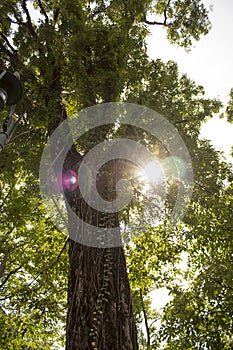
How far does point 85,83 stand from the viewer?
20.1 feet

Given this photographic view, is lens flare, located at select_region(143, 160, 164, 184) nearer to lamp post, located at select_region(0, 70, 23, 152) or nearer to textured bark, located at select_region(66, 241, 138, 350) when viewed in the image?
textured bark, located at select_region(66, 241, 138, 350)

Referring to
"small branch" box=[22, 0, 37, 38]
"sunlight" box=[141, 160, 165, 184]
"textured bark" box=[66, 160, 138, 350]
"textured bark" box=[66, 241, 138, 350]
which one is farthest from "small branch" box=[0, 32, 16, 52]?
"textured bark" box=[66, 241, 138, 350]

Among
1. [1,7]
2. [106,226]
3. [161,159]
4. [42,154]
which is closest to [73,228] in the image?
[106,226]

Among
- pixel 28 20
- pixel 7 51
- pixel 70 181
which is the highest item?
pixel 28 20

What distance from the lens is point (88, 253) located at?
4.35 m

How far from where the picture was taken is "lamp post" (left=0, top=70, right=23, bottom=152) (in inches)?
119

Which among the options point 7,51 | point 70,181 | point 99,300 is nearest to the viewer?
point 99,300

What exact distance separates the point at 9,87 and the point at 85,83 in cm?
313

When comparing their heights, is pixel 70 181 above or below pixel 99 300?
above

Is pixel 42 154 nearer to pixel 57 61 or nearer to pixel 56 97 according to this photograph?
pixel 56 97

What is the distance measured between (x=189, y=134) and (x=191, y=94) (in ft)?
4.47

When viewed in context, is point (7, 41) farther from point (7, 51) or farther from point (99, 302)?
point (99, 302)

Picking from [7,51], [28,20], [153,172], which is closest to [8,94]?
[153,172]

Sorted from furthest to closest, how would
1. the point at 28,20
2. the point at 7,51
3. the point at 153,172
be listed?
the point at 7,51, the point at 28,20, the point at 153,172
